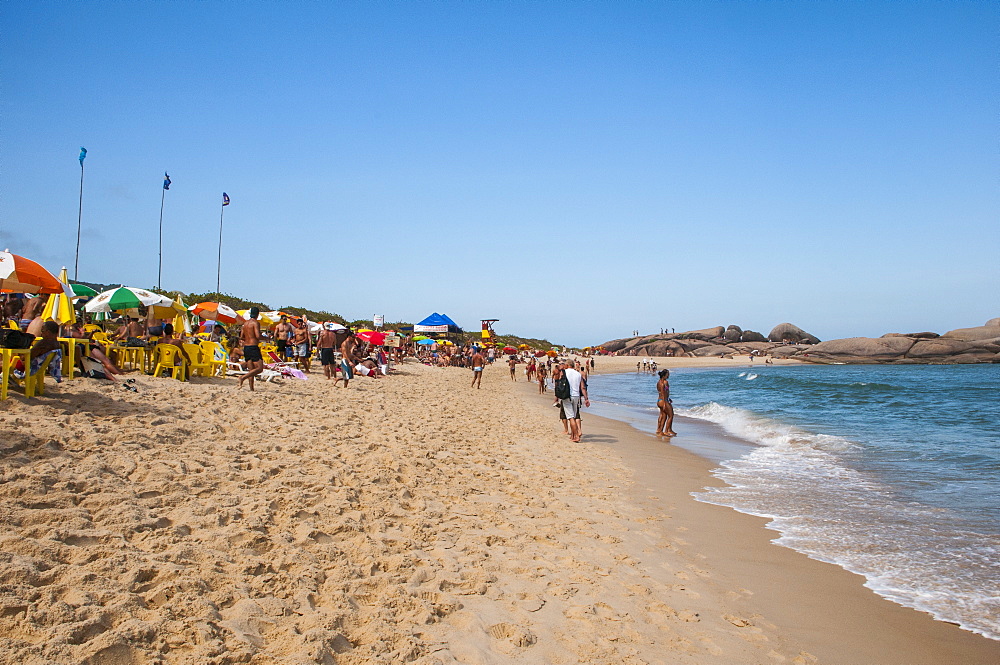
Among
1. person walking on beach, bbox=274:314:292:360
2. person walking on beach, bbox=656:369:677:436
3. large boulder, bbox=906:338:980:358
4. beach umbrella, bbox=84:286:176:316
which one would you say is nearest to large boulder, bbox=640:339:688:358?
large boulder, bbox=906:338:980:358

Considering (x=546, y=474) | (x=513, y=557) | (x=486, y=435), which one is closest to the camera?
(x=513, y=557)

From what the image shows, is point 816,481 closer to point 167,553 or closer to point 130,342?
point 167,553

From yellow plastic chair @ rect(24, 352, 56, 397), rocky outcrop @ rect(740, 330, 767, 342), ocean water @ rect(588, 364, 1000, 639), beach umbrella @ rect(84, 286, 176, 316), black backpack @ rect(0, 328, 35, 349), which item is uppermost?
rocky outcrop @ rect(740, 330, 767, 342)

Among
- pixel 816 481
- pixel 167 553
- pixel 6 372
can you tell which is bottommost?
pixel 816 481

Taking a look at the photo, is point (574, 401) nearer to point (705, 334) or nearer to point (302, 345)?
point (302, 345)

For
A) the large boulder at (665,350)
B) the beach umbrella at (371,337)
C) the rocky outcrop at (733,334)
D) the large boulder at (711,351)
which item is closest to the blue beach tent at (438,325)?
the beach umbrella at (371,337)

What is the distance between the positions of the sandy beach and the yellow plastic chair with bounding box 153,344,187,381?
148 inches

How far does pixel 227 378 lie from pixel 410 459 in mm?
7057

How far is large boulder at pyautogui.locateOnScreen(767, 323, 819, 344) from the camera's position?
271 feet

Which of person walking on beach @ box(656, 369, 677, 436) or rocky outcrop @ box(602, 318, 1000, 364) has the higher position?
rocky outcrop @ box(602, 318, 1000, 364)

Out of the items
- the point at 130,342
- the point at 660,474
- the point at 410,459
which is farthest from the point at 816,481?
the point at 130,342

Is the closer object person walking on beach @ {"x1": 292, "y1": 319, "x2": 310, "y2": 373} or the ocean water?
the ocean water

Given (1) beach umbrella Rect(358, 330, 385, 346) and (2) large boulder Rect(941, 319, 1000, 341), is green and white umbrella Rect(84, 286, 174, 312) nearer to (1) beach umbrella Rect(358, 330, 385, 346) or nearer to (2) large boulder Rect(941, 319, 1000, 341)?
(1) beach umbrella Rect(358, 330, 385, 346)

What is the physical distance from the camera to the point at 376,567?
361 centimetres
